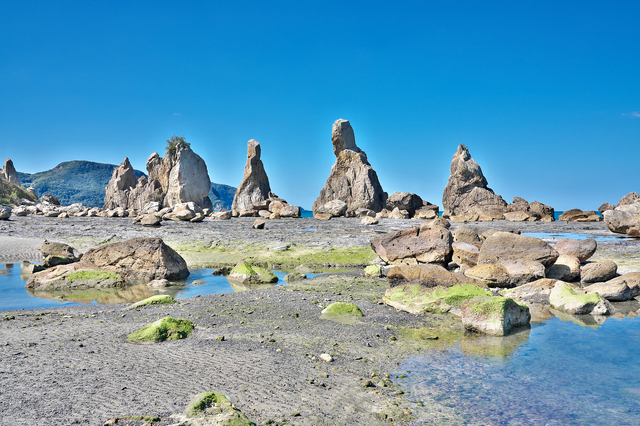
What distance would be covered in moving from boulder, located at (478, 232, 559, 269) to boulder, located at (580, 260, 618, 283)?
1.42m

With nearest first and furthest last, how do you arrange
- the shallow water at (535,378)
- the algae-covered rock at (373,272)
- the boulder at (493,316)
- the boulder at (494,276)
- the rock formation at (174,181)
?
the shallow water at (535,378) → the boulder at (493,316) → the boulder at (494,276) → the algae-covered rock at (373,272) → the rock formation at (174,181)

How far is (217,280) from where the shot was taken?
16516 millimetres

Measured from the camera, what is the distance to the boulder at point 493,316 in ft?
29.7

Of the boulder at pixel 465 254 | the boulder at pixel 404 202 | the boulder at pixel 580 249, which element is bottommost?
the boulder at pixel 465 254

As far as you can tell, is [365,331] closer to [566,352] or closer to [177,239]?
[566,352]

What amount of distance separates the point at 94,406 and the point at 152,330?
3154 millimetres

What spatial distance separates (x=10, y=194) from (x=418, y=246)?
104 metres

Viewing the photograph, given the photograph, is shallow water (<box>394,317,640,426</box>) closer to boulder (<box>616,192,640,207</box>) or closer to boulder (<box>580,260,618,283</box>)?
boulder (<box>580,260,618,283</box>)

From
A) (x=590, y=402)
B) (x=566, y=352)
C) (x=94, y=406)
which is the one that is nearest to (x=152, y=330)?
(x=94, y=406)

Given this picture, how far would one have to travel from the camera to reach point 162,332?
27.1 feet

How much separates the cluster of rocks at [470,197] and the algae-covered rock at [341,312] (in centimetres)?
5275

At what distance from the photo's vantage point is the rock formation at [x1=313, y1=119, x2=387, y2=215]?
7212 centimetres

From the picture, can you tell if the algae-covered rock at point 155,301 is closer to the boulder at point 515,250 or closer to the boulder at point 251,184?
the boulder at point 515,250

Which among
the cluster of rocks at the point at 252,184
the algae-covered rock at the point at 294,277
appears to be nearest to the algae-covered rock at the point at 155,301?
the algae-covered rock at the point at 294,277
